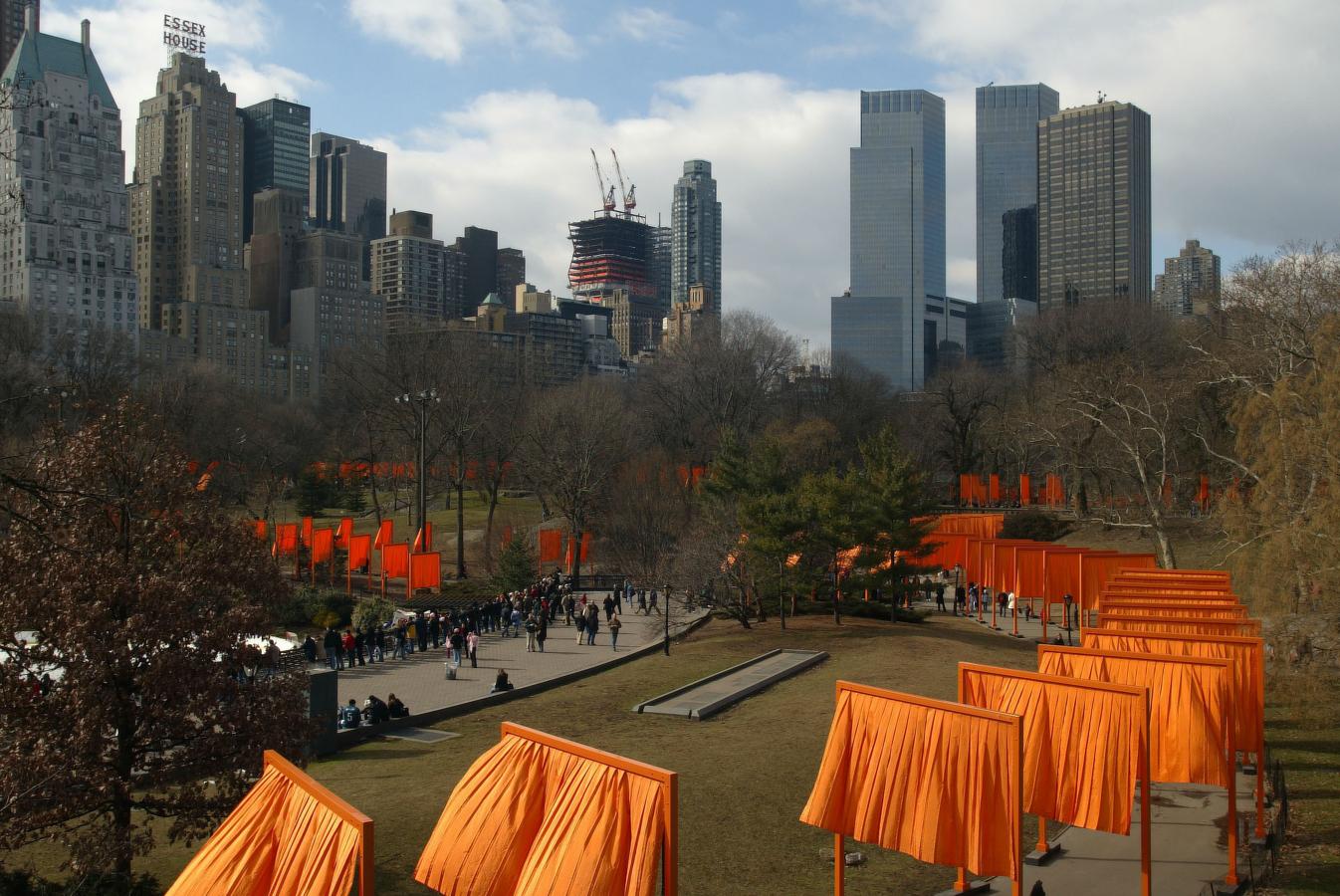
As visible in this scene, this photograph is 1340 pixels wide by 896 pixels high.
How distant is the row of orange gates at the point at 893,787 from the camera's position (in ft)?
31.0

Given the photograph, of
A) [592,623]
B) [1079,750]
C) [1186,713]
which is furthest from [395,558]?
[1079,750]

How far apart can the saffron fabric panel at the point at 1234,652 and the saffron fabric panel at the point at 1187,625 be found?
→ 106 inches

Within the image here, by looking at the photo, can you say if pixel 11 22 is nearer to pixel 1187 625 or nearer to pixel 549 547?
pixel 549 547

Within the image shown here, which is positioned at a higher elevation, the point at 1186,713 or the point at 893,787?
the point at 1186,713

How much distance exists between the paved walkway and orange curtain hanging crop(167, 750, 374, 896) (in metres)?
17.3

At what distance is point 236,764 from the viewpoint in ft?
47.2

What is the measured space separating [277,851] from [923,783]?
725 cm

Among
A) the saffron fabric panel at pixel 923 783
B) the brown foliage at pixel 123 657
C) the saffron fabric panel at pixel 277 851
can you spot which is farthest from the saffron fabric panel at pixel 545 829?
the brown foliage at pixel 123 657

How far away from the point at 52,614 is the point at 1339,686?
27.4 meters

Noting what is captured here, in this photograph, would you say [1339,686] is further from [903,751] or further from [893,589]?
[903,751]

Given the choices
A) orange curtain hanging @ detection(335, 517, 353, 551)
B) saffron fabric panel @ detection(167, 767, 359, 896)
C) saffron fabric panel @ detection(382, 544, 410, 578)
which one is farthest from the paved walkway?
saffron fabric panel @ detection(167, 767, 359, 896)

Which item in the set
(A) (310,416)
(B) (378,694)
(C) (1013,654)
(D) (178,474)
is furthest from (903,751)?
(A) (310,416)

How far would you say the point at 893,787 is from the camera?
520 inches

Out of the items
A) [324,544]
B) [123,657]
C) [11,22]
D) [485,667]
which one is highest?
[11,22]
